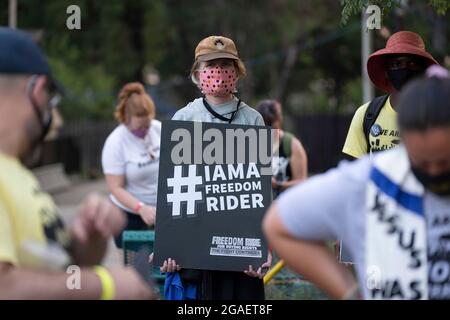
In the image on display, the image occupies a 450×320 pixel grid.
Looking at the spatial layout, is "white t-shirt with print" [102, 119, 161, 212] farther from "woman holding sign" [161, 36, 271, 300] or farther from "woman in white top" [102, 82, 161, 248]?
"woman holding sign" [161, 36, 271, 300]

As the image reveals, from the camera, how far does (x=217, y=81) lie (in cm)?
666

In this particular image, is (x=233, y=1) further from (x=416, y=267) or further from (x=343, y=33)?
(x=416, y=267)

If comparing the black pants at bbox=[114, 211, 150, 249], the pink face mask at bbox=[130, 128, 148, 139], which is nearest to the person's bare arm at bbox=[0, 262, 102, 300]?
the black pants at bbox=[114, 211, 150, 249]

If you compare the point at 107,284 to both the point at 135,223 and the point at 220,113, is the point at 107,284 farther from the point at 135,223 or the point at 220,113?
the point at 135,223

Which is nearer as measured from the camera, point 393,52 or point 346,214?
point 346,214

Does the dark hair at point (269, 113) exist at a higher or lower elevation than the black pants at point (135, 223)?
higher

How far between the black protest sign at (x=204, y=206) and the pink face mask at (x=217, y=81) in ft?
0.83

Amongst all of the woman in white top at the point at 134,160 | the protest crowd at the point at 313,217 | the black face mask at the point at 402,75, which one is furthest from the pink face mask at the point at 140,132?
the protest crowd at the point at 313,217

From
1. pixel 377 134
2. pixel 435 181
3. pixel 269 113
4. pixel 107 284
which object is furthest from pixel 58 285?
pixel 269 113

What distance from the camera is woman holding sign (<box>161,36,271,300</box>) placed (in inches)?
261

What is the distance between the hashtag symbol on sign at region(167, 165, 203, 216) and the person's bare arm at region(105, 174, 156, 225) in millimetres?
2050

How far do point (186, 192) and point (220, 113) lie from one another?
20.1 inches

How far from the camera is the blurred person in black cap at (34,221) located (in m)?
3.39

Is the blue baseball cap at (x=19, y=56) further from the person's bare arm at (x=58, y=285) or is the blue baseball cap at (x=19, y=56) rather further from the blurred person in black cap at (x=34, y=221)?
Result: the person's bare arm at (x=58, y=285)
